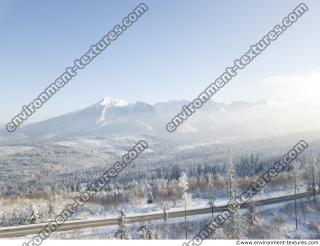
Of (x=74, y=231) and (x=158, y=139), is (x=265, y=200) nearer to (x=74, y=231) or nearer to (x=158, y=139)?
(x=74, y=231)

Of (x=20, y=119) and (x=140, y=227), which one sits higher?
(x=20, y=119)

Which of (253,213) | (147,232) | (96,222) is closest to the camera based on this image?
(147,232)

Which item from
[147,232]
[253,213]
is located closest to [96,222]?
[147,232]

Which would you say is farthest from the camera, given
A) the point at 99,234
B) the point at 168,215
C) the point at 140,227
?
the point at 168,215

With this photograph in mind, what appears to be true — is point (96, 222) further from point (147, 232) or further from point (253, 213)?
point (253, 213)

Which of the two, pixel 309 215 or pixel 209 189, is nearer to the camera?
pixel 309 215

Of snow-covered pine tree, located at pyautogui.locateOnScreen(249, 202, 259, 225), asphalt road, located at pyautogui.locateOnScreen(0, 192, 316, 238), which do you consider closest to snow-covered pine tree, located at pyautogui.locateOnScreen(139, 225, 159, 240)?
asphalt road, located at pyautogui.locateOnScreen(0, 192, 316, 238)

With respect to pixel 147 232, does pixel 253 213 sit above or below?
above

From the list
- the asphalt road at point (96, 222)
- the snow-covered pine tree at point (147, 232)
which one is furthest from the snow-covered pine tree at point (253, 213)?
the snow-covered pine tree at point (147, 232)

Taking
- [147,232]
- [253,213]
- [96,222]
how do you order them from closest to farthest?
[147,232] < [96,222] < [253,213]

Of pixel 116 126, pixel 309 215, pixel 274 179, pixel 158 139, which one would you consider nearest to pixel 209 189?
pixel 274 179

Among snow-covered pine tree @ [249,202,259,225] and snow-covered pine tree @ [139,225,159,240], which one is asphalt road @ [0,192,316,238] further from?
snow-covered pine tree @ [249,202,259,225]

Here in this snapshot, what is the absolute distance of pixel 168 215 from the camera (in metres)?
12.4

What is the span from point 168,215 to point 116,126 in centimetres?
18087
